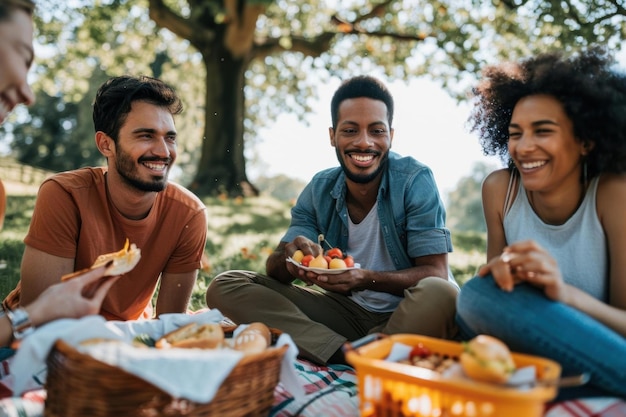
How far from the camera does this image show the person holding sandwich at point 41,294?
2.52 m

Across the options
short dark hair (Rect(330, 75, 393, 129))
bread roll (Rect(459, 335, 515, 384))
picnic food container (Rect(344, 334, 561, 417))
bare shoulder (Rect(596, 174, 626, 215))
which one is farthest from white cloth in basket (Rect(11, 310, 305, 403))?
short dark hair (Rect(330, 75, 393, 129))

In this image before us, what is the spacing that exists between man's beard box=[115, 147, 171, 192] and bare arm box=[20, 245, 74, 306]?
0.61m

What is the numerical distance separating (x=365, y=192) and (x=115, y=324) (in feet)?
6.26

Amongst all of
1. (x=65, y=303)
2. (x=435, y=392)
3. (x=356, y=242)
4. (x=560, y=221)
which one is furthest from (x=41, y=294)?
Result: (x=560, y=221)

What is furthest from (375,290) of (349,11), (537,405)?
(349,11)

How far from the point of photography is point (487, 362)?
1990 mm

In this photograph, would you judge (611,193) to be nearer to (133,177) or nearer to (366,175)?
(366,175)

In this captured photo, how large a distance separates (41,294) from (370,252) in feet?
6.79

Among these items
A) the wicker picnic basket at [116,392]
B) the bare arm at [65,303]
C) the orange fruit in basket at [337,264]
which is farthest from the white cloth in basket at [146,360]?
the orange fruit in basket at [337,264]

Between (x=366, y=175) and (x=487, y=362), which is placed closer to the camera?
(x=487, y=362)

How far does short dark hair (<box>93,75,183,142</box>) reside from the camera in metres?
3.80

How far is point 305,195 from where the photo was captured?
4.35 meters

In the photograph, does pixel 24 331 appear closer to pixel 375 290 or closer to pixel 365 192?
pixel 375 290

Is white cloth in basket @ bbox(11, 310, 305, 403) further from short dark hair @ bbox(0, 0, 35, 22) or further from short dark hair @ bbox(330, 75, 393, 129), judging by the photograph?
short dark hair @ bbox(330, 75, 393, 129)
